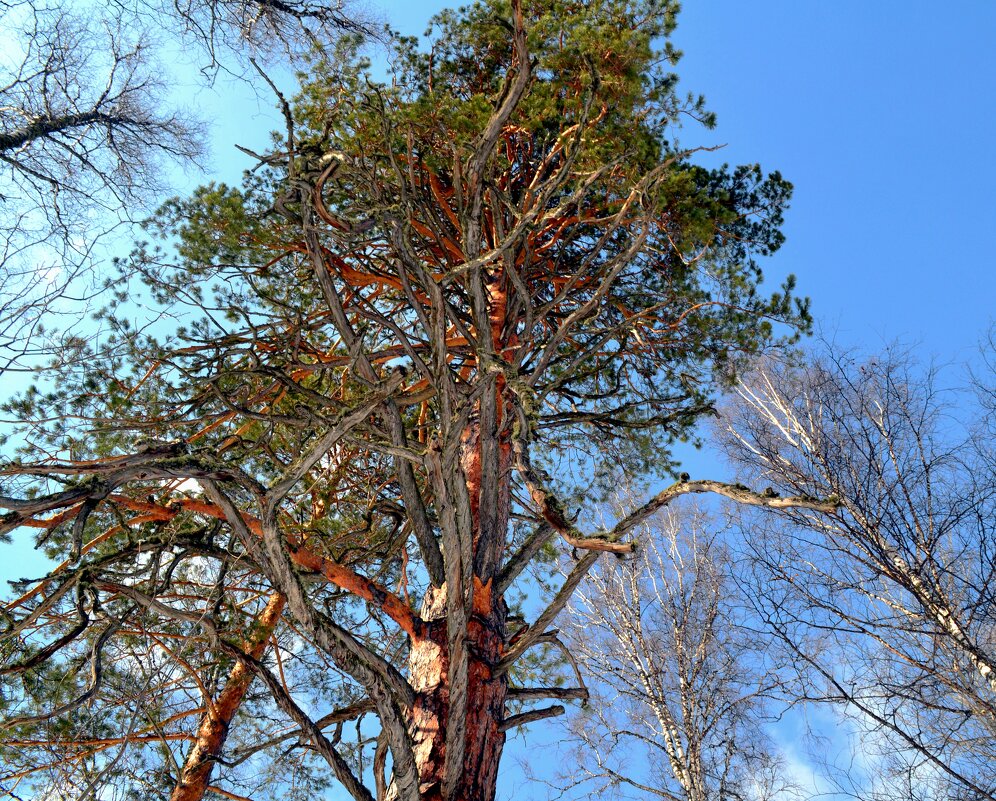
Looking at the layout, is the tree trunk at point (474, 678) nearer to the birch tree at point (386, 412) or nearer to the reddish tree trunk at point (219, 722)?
the birch tree at point (386, 412)

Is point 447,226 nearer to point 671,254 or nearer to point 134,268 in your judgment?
point 671,254

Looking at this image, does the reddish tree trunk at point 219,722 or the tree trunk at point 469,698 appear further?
the reddish tree trunk at point 219,722

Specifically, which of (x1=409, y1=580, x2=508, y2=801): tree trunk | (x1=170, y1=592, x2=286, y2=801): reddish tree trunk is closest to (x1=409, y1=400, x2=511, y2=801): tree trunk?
(x1=409, y1=580, x2=508, y2=801): tree trunk

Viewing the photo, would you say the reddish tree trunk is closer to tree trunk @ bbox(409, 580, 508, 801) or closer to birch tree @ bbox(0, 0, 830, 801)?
birch tree @ bbox(0, 0, 830, 801)

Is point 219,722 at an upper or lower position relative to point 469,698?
upper

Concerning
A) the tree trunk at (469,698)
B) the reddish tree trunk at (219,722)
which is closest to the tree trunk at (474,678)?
the tree trunk at (469,698)

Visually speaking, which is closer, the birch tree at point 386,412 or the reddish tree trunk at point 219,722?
the birch tree at point 386,412

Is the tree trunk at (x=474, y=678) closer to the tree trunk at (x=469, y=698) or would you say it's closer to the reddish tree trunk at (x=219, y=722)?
the tree trunk at (x=469, y=698)

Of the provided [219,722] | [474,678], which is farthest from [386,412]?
[219,722]

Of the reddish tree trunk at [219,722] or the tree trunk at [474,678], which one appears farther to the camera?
the reddish tree trunk at [219,722]

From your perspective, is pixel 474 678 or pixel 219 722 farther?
pixel 219 722

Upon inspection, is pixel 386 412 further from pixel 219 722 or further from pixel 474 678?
pixel 219 722

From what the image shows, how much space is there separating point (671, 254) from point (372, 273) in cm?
260

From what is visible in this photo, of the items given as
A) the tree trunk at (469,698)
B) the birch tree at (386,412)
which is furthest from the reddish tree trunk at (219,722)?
the tree trunk at (469,698)
